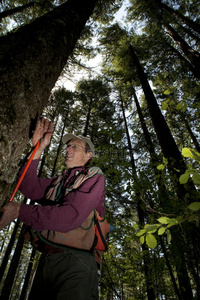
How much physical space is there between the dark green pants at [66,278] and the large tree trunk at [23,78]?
85 centimetres

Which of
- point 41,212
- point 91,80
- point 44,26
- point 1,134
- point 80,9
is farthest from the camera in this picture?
point 91,80

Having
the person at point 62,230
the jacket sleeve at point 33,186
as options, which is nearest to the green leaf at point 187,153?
the person at point 62,230

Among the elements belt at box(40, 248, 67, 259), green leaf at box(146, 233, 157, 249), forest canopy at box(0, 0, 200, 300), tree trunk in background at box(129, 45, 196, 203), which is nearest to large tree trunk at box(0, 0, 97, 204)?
forest canopy at box(0, 0, 200, 300)

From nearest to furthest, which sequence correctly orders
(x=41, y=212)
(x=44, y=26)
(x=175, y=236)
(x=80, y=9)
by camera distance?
(x=41, y=212)
(x=44, y=26)
(x=80, y=9)
(x=175, y=236)

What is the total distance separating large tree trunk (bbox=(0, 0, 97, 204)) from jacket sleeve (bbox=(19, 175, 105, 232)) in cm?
31

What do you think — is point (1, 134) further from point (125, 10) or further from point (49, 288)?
point (125, 10)

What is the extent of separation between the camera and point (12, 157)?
3.27ft

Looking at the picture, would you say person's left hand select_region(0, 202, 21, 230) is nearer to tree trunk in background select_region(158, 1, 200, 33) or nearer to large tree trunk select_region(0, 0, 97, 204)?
large tree trunk select_region(0, 0, 97, 204)

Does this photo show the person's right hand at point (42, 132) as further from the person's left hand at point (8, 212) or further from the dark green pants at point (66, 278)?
the dark green pants at point (66, 278)

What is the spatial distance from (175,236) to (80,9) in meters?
4.25

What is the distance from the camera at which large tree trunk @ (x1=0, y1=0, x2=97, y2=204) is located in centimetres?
95

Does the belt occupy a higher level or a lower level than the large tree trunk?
lower

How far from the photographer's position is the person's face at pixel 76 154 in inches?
90.9

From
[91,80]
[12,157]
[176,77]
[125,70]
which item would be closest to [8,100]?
[12,157]
